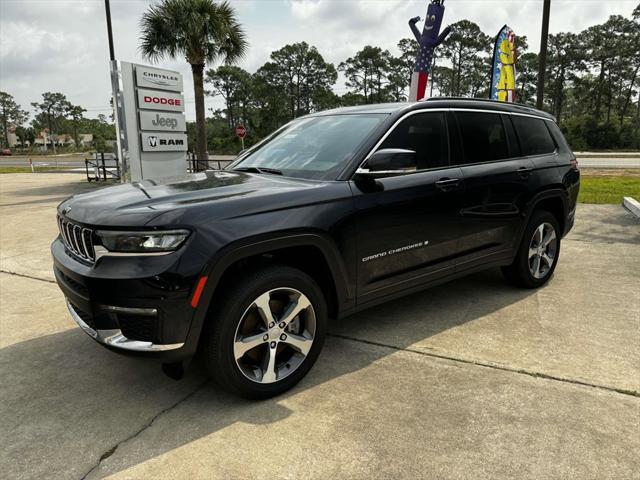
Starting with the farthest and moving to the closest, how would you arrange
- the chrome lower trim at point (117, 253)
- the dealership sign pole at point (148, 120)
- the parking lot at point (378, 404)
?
1. the dealership sign pole at point (148, 120)
2. the chrome lower trim at point (117, 253)
3. the parking lot at point (378, 404)

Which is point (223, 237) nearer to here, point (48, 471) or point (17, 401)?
point (48, 471)

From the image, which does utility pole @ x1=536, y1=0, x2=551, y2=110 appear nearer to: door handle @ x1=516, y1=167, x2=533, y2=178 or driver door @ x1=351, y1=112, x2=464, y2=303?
door handle @ x1=516, y1=167, x2=533, y2=178

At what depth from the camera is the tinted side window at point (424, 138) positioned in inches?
139

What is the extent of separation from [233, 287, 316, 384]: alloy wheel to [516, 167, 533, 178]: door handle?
2.54 metres

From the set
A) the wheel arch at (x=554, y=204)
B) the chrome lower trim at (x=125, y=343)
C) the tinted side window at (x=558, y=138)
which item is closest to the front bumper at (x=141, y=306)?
the chrome lower trim at (x=125, y=343)

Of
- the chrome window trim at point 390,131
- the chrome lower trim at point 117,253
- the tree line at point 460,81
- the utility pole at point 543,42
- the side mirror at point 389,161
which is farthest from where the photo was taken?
the tree line at point 460,81

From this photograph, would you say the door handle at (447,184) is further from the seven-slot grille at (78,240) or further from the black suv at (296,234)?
the seven-slot grille at (78,240)

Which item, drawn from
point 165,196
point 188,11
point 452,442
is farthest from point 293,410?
point 188,11

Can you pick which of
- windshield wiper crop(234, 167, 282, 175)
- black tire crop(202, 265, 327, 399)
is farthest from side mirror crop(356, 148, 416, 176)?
black tire crop(202, 265, 327, 399)

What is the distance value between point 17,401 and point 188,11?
17026 mm

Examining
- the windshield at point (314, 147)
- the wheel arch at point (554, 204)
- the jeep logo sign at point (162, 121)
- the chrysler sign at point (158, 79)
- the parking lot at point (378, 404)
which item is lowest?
the parking lot at point (378, 404)

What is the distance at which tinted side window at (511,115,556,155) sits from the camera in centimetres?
456

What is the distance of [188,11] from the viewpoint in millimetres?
17062

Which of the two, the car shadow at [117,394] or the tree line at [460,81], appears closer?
the car shadow at [117,394]
